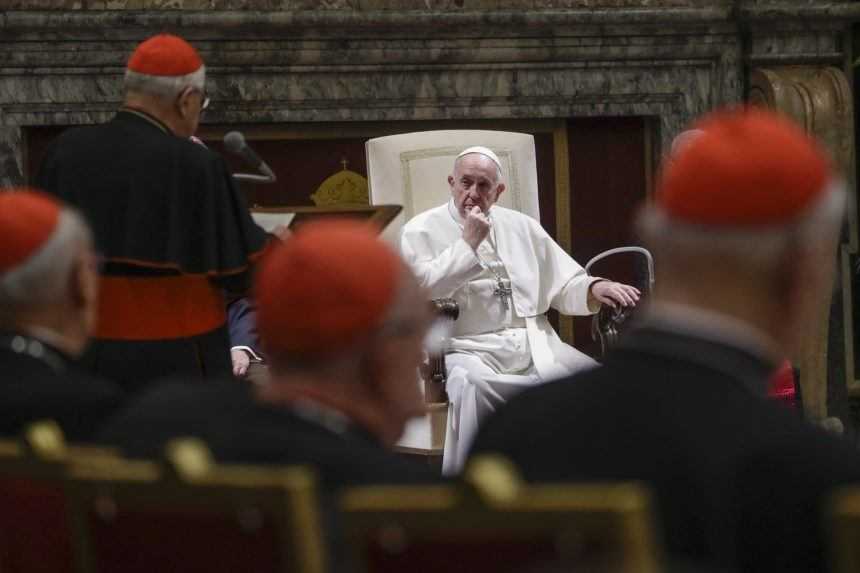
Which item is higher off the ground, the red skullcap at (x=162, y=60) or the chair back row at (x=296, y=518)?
the red skullcap at (x=162, y=60)

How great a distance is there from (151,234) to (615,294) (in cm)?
246

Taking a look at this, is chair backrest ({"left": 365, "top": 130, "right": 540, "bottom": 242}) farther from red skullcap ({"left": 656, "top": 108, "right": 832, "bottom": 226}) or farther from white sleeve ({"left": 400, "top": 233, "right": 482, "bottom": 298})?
red skullcap ({"left": 656, "top": 108, "right": 832, "bottom": 226})

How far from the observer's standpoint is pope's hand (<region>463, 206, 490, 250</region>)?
21.2ft

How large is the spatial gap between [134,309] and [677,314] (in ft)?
9.32

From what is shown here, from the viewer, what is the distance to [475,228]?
6.47 m

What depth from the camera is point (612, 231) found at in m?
8.52

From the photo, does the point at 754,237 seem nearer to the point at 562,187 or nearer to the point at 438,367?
the point at 438,367

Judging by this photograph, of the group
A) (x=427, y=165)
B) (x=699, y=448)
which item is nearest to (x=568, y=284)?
(x=427, y=165)

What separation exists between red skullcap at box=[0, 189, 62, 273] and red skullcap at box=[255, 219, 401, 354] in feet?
2.77

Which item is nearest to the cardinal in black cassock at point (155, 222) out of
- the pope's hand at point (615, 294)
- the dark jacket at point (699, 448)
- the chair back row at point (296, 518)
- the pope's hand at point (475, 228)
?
the pope's hand at point (475, 228)

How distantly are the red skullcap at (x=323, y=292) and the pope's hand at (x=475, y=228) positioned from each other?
4.33m

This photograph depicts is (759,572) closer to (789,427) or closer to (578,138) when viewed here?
(789,427)

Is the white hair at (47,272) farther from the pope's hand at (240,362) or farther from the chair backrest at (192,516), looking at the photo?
the pope's hand at (240,362)

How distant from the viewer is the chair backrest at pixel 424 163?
722cm
